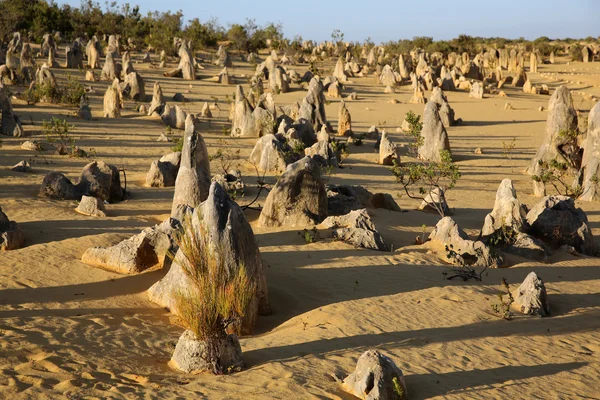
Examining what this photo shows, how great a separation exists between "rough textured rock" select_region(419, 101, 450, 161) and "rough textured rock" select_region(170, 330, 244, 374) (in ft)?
43.3

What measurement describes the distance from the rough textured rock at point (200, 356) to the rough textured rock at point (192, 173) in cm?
509

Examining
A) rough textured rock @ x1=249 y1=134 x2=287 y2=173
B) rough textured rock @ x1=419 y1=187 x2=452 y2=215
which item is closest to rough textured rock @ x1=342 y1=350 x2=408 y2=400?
rough textured rock @ x1=419 y1=187 x2=452 y2=215

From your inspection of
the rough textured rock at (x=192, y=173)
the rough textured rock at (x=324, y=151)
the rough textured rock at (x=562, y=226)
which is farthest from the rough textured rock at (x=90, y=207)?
the rough textured rock at (x=562, y=226)

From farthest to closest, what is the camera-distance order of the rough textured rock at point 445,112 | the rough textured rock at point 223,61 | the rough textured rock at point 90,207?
1. the rough textured rock at point 223,61
2. the rough textured rock at point 445,112
3. the rough textured rock at point 90,207

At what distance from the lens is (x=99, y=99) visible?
978 inches

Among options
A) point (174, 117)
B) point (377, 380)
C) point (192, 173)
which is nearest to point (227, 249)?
point (377, 380)

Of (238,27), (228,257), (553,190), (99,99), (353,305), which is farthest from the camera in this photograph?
(238,27)

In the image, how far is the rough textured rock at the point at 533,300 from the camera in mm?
8305

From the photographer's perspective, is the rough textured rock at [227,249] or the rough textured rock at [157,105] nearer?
the rough textured rock at [227,249]

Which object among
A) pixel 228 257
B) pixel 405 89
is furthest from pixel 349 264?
pixel 405 89

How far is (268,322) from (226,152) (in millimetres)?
10320

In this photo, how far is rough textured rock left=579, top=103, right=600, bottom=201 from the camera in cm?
1494

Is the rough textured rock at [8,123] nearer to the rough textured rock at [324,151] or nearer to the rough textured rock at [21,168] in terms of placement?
the rough textured rock at [21,168]

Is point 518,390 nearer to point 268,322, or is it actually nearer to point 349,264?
point 268,322
